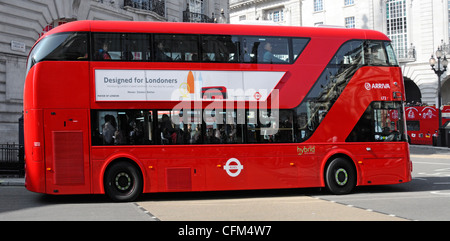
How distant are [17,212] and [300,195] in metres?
6.66

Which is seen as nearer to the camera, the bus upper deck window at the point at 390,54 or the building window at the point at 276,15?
the bus upper deck window at the point at 390,54

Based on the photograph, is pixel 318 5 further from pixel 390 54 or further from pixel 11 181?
pixel 11 181

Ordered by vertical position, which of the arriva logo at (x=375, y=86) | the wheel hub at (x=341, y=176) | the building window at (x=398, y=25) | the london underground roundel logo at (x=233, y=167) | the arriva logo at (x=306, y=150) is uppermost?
the building window at (x=398, y=25)

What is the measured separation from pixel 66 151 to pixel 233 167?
151 inches

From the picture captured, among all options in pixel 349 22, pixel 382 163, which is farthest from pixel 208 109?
pixel 349 22

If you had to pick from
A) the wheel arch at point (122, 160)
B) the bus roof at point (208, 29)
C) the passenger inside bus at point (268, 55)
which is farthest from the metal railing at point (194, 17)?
the wheel arch at point (122, 160)

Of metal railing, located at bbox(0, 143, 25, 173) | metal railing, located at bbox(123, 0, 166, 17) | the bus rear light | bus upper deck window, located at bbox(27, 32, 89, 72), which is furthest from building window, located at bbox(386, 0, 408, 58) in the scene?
bus upper deck window, located at bbox(27, 32, 89, 72)

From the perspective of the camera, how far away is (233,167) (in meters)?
11.4

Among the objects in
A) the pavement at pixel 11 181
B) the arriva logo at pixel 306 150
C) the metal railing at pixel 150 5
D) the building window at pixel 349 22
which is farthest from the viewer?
the building window at pixel 349 22

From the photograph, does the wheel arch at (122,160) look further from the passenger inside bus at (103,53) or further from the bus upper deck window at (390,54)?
the bus upper deck window at (390,54)

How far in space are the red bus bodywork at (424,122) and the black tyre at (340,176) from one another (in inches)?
966

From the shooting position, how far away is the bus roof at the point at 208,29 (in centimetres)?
1081

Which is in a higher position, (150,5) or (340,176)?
(150,5)

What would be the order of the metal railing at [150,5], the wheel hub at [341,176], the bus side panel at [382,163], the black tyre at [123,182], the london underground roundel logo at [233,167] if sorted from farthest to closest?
the metal railing at [150,5]
the bus side panel at [382,163]
the wheel hub at [341,176]
the london underground roundel logo at [233,167]
the black tyre at [123,182]
